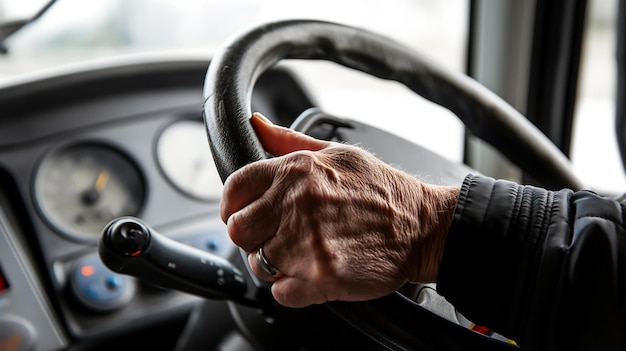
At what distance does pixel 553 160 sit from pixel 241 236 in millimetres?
538

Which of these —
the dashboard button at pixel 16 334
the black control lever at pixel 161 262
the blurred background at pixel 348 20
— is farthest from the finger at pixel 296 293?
the blurred background at pixel 348 20

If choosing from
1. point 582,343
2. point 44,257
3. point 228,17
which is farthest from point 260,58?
point 228,17

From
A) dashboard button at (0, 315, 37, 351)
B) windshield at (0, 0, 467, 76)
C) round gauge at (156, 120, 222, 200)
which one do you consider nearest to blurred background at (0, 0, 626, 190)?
windshield at (0, 0, 467, 76)

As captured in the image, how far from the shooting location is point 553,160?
917 mm

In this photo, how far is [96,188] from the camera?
4.17 feet

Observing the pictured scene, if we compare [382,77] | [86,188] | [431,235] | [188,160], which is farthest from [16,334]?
[431,235]

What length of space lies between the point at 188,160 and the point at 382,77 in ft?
1.94

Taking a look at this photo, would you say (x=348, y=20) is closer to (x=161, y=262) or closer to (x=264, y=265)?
(x=161, y=262)

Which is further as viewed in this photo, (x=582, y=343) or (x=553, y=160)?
(x=553, y=160)

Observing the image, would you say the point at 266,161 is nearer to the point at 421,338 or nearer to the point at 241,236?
the point at 241,236

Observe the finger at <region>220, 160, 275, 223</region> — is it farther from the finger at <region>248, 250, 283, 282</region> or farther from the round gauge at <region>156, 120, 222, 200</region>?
the round gauge at <region>156, 120, 222, 200</region>

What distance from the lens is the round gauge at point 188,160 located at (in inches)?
51.9

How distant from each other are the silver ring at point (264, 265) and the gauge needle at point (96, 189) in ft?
2.62

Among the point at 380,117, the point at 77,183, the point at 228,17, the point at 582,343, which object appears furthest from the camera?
the point at 380,117
